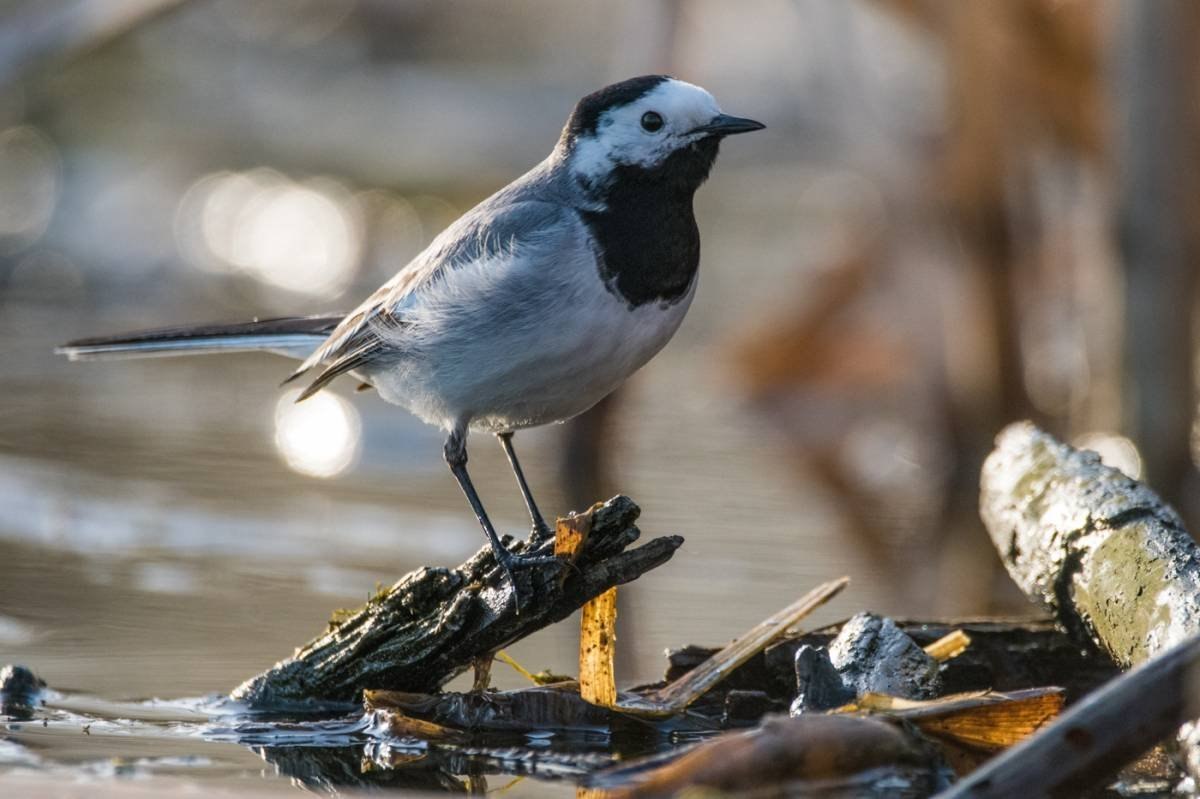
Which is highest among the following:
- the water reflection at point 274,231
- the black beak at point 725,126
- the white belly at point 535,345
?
the water reflection at point 274,231

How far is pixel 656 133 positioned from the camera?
5090mm

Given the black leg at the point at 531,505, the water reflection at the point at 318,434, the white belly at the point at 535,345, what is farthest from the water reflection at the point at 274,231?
the white belly at the point at 535,345

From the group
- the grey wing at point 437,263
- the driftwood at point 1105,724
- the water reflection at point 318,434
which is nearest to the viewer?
the driftwood at point 1105,724

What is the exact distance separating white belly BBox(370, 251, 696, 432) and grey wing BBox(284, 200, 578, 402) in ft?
0.45

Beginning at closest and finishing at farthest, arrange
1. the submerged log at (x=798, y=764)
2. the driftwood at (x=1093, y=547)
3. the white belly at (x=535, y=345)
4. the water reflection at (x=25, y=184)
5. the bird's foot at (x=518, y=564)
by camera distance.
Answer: the submerged log at (x=798, y=764) < the driftwood at (x=1093, y=547) < the bird's foot at (x=518, y=564) < the white belly at (x=535, y=345) < the water reflection at (x=25, y=184)

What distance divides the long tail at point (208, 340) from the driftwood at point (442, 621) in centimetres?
145

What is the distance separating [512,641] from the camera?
461cm

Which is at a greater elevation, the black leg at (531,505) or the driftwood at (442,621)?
the black leg at (531,505)

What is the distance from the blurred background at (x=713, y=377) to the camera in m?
6.60

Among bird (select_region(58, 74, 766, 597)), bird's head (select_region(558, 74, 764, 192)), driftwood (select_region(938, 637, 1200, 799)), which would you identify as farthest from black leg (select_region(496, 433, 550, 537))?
driftwood (select_region(938, 637, 1200, 799))

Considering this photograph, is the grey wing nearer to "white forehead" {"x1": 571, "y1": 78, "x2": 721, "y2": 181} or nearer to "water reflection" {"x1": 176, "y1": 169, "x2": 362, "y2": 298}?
"white forehead" {"x1": 571, "y1": 78, "x2": 721, "y2": 181}

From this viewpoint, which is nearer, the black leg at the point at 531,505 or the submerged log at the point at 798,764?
the submerged log at the point at 798,764

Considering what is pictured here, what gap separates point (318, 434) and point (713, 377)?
9.93ft

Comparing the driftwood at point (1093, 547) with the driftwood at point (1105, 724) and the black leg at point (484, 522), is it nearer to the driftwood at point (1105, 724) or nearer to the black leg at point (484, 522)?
the driftwood at point (1105, 724)
